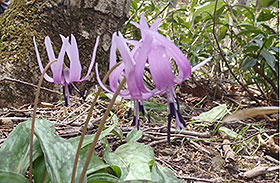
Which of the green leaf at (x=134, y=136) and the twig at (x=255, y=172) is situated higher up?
the green leaf at (x=134, y=136)

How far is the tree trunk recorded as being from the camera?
218cm

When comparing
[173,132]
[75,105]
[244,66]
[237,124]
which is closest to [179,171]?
[173,132]

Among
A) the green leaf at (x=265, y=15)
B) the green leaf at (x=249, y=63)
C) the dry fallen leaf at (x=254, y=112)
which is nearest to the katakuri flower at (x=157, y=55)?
the dry fallen leaf at (x=254, y=112)

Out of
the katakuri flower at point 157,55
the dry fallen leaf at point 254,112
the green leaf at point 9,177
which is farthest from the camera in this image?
the green leaf at point 9,177

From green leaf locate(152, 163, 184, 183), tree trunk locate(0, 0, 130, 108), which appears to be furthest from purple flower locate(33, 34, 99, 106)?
tree trunk locate(0, 0, 130, 108)

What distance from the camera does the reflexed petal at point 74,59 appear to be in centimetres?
94

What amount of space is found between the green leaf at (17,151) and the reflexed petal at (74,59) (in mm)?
297

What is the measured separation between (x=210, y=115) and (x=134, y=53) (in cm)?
133

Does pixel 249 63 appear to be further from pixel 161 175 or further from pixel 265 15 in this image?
pixel 161 175

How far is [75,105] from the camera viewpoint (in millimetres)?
2316

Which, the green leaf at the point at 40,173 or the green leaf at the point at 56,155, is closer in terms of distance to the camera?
the green leaf at the point at 56,155

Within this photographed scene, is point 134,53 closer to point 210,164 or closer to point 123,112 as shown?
point 210,164

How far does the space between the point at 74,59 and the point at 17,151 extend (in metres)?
0.43

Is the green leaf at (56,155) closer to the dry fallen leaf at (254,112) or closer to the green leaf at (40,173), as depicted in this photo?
the green leaf at (40,173)
